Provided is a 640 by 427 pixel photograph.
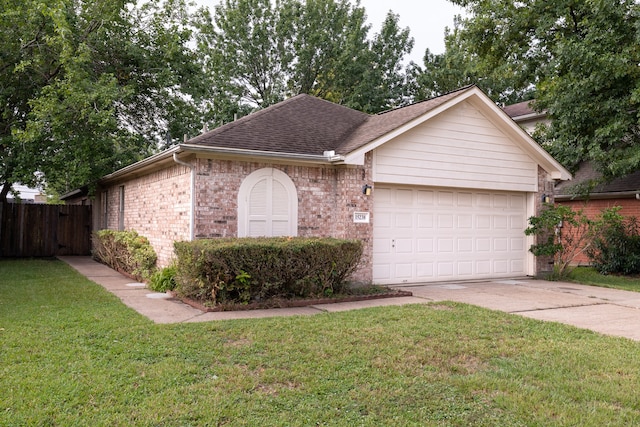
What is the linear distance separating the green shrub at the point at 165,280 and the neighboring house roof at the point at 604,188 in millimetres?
11721

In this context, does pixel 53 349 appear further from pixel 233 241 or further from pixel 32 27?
pixel 32 27

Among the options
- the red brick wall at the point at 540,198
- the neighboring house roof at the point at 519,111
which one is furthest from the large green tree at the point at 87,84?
the neighboring house roof at the point at 519,111

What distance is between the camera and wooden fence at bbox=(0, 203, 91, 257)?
17.6 m

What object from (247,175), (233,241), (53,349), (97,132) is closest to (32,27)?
(97,132)

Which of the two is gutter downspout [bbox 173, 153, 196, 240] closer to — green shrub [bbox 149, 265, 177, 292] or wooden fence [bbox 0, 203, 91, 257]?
green shrub [bbox 149, 265, 177, 292]

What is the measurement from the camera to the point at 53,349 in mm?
5383

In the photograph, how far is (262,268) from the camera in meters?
8.12

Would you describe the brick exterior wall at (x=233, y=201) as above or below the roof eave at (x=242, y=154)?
below

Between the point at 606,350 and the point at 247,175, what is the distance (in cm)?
668

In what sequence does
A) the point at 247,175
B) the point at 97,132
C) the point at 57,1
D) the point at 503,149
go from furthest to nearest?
1. the point at 97,132
2. the point at 57,1
3. the point at 503,149
4. the point at 247,175

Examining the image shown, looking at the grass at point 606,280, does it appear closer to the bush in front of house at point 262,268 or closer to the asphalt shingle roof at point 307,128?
the asphalt shingle roof at point 307,128

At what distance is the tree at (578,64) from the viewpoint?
41.0 ft

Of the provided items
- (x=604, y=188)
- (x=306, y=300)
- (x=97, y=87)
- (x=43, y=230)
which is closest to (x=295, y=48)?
(x=97, y=87)

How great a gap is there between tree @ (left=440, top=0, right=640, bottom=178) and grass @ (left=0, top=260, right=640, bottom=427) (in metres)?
8.21
